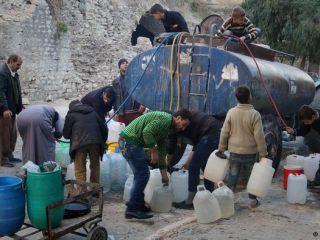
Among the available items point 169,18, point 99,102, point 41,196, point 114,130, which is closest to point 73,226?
point 41,196

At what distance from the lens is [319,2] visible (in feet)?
63.8

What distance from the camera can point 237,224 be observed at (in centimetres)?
516

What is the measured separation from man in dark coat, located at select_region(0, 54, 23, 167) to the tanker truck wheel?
13.2ft

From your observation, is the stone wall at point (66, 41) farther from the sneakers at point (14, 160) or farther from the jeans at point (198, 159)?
the jeans at point (198, 159)

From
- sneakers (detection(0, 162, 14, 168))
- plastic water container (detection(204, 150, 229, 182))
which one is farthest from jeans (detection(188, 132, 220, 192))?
sneakers (detection(0, 162, 14, 168))

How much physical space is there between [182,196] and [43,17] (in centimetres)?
1147

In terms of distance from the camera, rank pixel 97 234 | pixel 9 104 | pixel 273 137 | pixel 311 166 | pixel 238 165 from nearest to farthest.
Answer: pixel 97 234 < pixel 238 165 < pixel 311 166 < pixel 273 137 < pixel 9 104

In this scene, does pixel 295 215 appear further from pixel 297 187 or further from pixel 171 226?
pixel 171 226

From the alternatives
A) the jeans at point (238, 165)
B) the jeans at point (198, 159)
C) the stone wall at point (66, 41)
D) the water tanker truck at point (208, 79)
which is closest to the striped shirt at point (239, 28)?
the water tanker truck at point (208, 79)

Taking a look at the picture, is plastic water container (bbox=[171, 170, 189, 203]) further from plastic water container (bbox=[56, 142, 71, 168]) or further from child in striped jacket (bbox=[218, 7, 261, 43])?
child in striped jacket (bbox=[218, 7, 261, 43])

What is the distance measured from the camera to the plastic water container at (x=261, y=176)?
17.9 feet

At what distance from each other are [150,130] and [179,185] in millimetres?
1285

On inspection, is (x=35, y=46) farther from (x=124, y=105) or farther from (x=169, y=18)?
(x=169, y=18)

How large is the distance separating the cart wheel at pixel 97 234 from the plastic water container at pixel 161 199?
1229 mm
